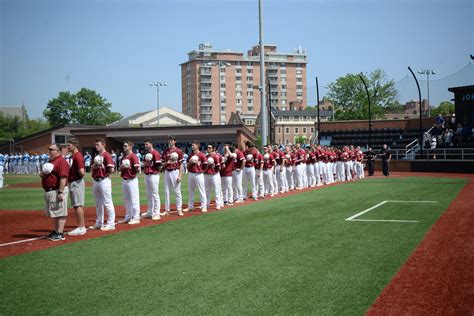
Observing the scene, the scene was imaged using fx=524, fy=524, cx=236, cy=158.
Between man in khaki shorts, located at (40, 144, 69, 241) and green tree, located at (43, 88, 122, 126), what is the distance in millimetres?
107012

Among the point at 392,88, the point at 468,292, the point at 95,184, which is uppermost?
the point at 392,88

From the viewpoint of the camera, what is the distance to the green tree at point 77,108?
112812mm

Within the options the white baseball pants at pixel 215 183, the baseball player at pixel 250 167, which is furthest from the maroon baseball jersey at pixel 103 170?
the baseball player at pixel 250 167

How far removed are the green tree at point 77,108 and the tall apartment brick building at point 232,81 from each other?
25.6 metres

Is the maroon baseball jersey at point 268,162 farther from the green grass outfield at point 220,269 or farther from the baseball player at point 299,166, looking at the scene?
the green grass outfield at point 220,269

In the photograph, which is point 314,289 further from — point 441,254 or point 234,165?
point 234,165

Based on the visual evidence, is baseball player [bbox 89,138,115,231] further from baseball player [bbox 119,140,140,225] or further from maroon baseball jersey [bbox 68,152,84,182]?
baseball player [bbox 119,140,140,225]

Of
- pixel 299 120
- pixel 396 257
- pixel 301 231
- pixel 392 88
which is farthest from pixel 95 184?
pixel 299 120

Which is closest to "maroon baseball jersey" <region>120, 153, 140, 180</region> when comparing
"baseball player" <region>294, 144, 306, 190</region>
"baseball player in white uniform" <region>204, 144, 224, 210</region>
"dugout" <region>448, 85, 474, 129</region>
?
"baseball player in white uniform" <region>204, 144, 224, 210</region>

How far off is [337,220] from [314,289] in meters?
6.05

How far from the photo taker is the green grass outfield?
5.95 metres

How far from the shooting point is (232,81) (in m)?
131

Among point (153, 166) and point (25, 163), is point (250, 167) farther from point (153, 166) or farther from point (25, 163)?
point (25, 163)

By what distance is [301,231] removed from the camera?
10.8 metres
